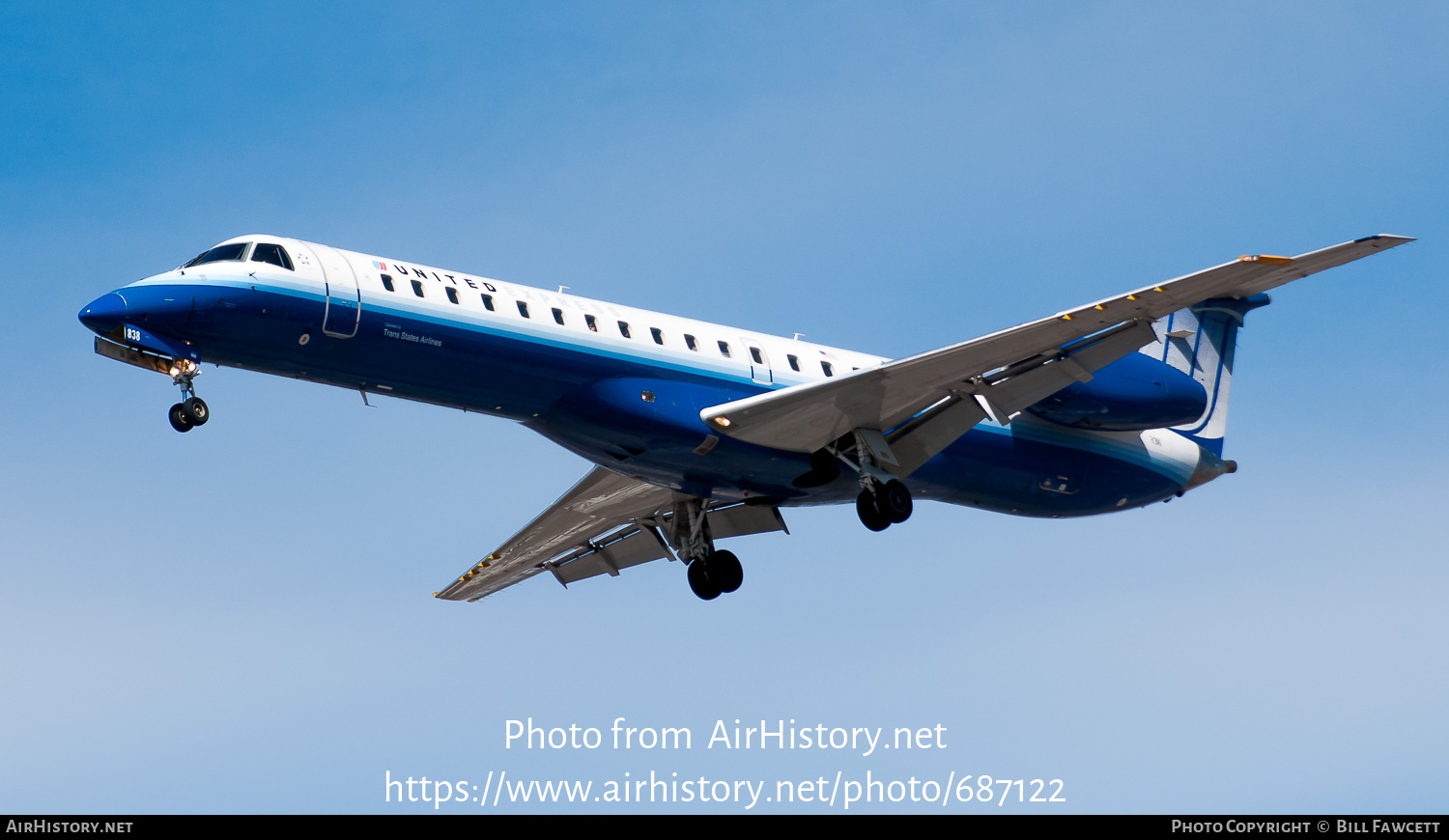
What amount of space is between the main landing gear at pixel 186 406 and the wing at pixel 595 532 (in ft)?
25.2

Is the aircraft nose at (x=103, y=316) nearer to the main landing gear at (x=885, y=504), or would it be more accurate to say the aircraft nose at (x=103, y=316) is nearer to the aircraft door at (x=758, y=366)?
the aircraft door at (x=758, y=366)

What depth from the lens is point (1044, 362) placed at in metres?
24.9

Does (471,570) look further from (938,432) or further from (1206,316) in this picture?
(1206,316)

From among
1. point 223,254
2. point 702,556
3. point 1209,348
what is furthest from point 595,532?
point 1209,348

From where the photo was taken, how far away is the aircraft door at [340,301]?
22312 mm

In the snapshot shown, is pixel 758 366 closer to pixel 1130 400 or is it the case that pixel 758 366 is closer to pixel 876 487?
pixel 876 487

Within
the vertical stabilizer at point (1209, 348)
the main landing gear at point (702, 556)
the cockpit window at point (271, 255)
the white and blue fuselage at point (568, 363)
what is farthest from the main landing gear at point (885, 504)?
the cockpit window at point (271, 255)

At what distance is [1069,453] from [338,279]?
12599 mm

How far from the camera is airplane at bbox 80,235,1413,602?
22.2m

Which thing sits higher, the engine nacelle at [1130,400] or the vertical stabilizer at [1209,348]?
the vertical stabilizer at [1209,348]

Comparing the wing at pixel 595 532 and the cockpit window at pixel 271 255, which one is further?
the wing at pixel 595 532
